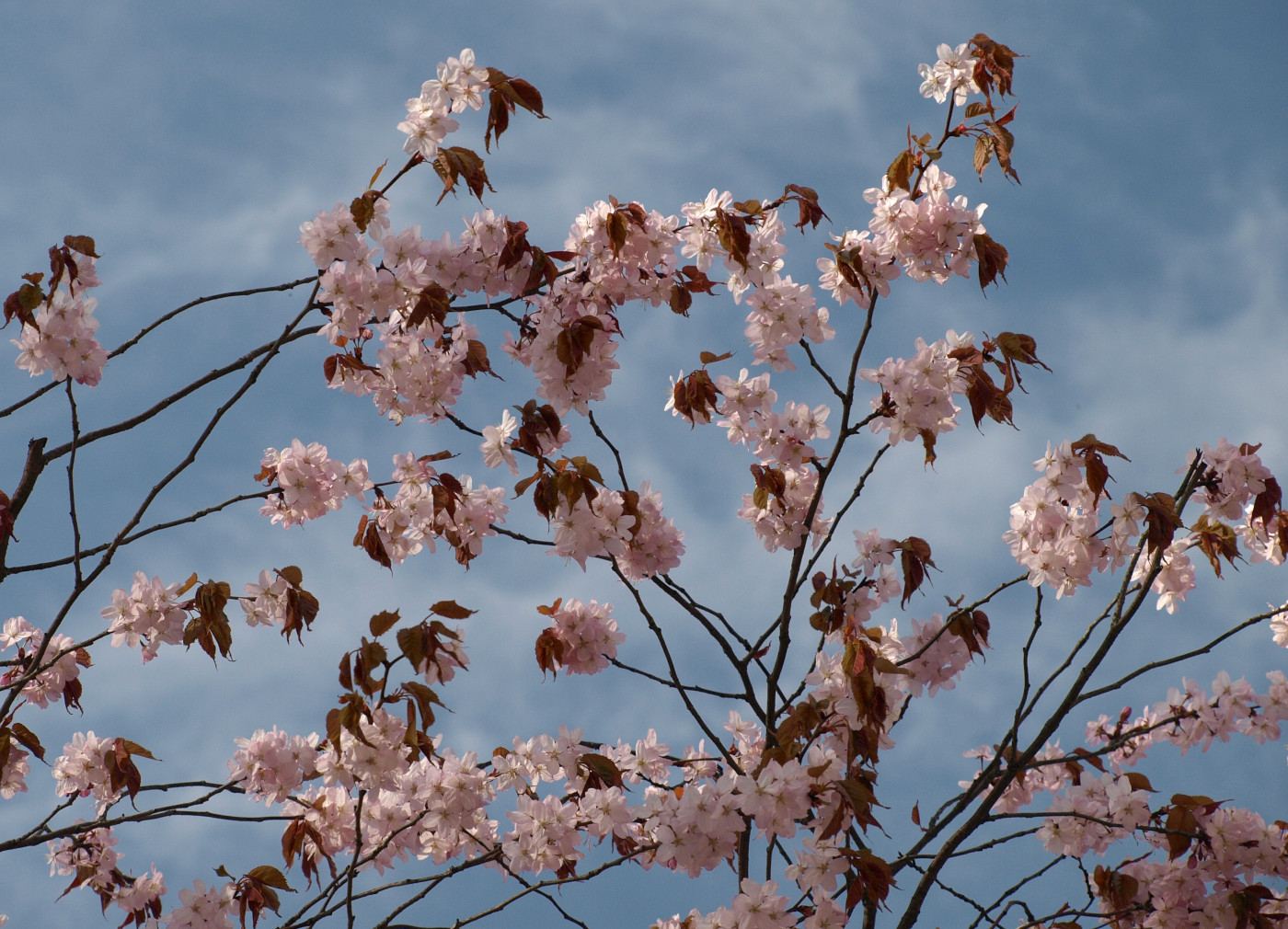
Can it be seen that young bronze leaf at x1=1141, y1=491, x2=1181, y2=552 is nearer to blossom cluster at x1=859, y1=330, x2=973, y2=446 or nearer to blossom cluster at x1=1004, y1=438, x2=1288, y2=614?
blossom cluster at x1=1004, y1=438, x2=1288, y2=614

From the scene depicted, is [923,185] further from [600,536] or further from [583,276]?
[600,536]

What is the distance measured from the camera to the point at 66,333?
338cm

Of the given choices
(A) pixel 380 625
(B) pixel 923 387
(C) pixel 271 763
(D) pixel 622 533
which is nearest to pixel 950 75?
(B) pixel 923 387

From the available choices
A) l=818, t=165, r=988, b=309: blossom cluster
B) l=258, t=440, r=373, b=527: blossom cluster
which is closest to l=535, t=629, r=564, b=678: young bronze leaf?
l=258, t=440, r=373, b=527: blossom cluster

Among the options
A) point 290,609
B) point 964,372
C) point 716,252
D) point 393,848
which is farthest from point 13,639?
point 964,372

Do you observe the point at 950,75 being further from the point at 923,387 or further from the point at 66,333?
the point at 66,333

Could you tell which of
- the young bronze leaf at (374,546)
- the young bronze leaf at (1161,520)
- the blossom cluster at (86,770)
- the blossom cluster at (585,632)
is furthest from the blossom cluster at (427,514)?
the young bronze leaf at (1161,520)

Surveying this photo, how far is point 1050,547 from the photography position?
3.54 m

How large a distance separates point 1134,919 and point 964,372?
2364mm

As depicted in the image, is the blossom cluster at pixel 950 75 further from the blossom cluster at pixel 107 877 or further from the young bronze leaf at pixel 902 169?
the blossom cluster at pixel 107 877

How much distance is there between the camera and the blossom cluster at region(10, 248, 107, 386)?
335 cm

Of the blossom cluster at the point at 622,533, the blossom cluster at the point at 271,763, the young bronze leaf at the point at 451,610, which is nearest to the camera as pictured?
the young bronze leaf at the point at 451,610

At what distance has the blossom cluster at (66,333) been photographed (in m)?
3.35

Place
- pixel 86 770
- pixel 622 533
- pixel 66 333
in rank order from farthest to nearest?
pixel 86 770, pixel 622 533, pixel 66 333
